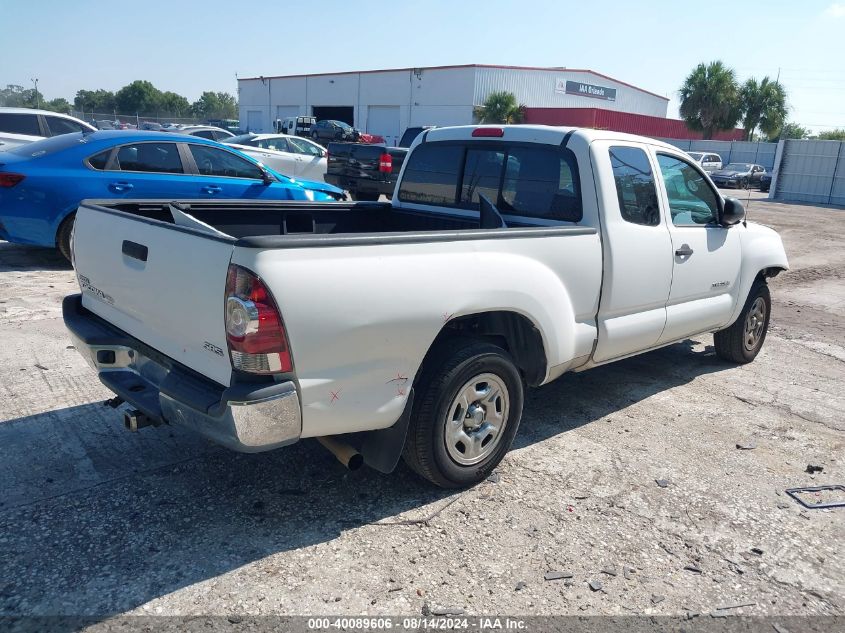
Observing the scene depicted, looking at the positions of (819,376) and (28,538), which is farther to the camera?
(819,376)

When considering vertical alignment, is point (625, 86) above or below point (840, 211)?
above

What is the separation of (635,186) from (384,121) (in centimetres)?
5089

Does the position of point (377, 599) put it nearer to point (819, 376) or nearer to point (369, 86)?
point (819, 376)

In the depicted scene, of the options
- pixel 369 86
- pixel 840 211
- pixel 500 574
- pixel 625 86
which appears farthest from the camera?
pixel 625 86

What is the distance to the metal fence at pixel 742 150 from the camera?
40.9m

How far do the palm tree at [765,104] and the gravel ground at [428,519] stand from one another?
197 feet

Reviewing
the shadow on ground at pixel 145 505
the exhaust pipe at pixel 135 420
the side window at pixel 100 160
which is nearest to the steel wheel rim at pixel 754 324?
the shadow on ground at pixel 145 505

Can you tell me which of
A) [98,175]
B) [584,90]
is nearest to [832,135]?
[584,90]

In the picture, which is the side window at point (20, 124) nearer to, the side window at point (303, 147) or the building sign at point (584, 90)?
the side window at point (303, 147)

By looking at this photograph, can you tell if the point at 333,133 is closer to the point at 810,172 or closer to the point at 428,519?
the point at 810,172

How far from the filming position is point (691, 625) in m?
2.82

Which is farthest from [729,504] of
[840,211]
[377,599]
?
[840,211]

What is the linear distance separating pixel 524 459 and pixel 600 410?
3.69 ft

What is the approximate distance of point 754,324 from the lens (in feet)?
20.8
